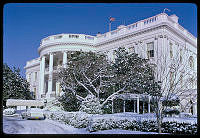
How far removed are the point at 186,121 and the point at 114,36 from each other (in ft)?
26.5

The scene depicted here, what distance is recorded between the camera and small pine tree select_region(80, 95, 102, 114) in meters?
7.83

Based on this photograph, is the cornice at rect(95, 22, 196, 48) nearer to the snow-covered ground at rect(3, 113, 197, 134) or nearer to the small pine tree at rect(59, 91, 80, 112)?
the small pine tree at rect(59, 91, 80, 112)

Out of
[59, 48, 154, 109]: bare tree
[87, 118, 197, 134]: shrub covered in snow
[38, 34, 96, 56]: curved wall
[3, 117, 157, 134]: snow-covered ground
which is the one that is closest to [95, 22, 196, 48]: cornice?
[38, 34, 96, 56]: curved wall

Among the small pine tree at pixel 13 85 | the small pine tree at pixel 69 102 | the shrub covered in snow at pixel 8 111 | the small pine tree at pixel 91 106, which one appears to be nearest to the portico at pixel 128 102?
the small pine tree at pixel 91 106

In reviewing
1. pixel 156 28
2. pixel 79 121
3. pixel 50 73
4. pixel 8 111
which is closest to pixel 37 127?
pixel 8 111

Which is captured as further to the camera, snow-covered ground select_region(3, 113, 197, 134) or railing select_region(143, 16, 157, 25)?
railing select_region(143, 16, 157, 25)

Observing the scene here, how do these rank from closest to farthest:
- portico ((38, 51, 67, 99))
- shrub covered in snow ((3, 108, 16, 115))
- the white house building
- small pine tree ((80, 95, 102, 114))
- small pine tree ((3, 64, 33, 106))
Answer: shrub covered in snow ((3, 108, 16, 115))
small pine tree ((3, 64, 33, 106))
small pine tree ((80, 95, 102, 114))
the white house building
portico ((38, 51, 67, 99))

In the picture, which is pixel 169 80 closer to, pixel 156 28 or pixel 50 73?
pixel 156 28

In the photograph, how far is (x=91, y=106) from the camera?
8.03 metres

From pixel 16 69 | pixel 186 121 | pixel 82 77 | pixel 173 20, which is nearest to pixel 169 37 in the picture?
pixel 173 20

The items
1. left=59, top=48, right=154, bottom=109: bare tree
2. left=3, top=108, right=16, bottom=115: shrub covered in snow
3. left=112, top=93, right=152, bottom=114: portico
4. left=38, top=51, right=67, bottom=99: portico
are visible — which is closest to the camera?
left=3, top=108, right=16, bottom=115: shrub covered in snow

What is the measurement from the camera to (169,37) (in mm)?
12023

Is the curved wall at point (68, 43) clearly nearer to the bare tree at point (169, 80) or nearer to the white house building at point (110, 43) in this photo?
the white house building at point (110, 43)

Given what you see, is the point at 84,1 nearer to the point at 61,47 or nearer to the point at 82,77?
the point at 82,77
